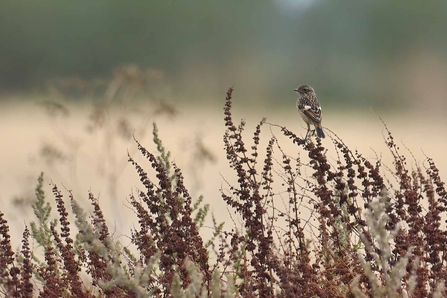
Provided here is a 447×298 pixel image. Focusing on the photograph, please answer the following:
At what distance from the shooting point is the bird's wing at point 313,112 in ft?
19.4

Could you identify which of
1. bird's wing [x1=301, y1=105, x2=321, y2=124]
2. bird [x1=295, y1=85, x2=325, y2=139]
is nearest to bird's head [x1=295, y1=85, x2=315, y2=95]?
bird [x1=295, y1=85, x2=325, y2=139]

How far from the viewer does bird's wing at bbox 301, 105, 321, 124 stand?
5.90 metres

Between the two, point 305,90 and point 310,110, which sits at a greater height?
point 305,90

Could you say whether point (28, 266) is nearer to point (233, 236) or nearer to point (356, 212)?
point (233, 236)

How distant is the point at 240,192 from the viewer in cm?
286

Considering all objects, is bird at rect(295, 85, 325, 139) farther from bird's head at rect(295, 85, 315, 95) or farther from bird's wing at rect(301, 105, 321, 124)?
bird's head at rect(295, 85, 315, 95)

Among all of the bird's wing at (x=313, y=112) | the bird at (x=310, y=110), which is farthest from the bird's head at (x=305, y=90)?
the bird's wing at (x=313, y=112)

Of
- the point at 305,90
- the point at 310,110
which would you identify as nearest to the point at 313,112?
the point at 310,110

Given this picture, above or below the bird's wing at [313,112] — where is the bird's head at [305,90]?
above

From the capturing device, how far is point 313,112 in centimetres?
601

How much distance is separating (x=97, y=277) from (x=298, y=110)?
3.56 metres

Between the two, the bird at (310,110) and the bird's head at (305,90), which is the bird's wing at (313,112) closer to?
the bird at (310,110)

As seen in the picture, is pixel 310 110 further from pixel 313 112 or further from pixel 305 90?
pixel 305 90

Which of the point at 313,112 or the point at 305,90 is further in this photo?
the point at 305,90
